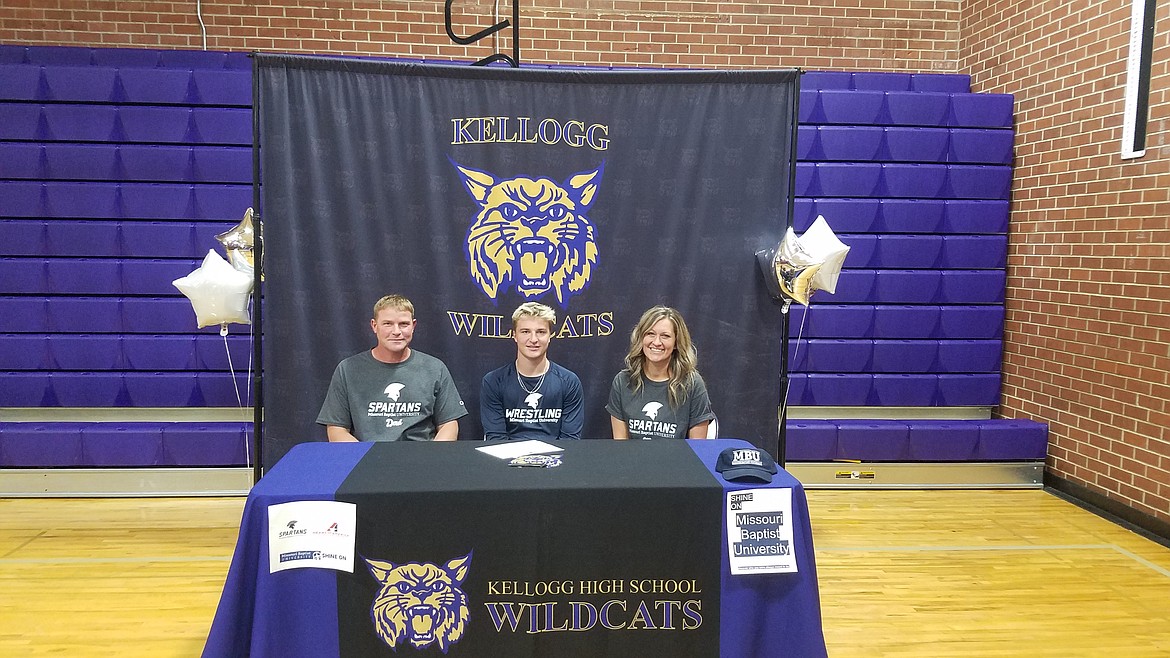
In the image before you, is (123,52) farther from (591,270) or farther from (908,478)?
(908,478)

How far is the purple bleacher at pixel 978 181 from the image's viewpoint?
4.84 meters

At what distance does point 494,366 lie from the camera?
340 cm

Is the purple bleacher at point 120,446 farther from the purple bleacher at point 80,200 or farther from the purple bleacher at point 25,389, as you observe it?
the purple bleacher at point 80,200

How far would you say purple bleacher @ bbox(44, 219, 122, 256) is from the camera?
173 inches

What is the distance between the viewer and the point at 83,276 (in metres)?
4.42

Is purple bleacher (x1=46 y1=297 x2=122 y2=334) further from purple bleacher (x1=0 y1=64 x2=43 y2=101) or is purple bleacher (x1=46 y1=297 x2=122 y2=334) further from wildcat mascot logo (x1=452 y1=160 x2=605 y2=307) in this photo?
wildcat mascot logo (x1=452 y1=160 x2=605 y2=307)

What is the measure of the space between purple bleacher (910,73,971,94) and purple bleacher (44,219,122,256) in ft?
17.1

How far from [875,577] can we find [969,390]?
2.18 m

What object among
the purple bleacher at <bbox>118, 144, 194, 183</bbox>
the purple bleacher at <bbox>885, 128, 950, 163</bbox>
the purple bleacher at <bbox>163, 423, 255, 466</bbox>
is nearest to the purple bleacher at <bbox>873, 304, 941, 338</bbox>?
the purple bleacher at <bbox>885, 128, 950, 163</bbox>

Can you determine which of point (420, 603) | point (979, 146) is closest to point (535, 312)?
point (420, 603)

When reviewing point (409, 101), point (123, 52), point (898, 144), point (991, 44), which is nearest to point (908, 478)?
point (898, 144)

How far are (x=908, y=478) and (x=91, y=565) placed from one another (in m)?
4.42

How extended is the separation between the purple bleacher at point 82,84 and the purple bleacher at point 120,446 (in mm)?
1924

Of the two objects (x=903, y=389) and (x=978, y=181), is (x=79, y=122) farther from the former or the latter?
(x=978, y=181)
